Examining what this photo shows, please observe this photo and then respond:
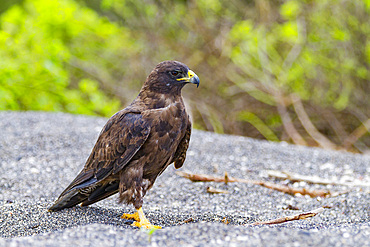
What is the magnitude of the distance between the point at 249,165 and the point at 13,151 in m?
2.59

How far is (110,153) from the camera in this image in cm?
290

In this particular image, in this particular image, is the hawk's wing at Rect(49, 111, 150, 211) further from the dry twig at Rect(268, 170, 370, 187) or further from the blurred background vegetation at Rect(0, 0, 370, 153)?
the blurred background vegetation at Rect(0, 0, 370, 153)

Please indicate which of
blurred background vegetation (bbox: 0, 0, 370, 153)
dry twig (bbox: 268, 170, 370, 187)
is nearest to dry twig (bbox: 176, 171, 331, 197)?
dry twig (bbox: 268, 170, 370, 187)

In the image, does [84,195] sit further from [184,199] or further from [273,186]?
[273,186]

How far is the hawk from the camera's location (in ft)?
9.25

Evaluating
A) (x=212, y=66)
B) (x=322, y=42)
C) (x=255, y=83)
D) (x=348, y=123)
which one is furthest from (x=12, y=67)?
(x=348, y=123)

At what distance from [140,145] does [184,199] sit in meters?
1.18

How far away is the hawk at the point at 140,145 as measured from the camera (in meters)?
2.82

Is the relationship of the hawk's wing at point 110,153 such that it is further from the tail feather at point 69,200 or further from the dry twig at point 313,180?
the dry twig at point 313,180

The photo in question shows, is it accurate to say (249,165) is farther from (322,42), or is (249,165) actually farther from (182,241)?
(322,42)

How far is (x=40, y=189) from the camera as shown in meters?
3.94

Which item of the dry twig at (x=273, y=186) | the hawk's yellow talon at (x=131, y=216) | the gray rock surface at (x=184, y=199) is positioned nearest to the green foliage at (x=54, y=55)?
the gray rock surface at (x=184, y=199)

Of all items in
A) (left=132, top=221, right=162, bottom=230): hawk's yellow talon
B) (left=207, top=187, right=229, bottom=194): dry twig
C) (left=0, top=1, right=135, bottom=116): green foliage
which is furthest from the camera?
(left=0, top=1, right=135, bottom=116): green foliage

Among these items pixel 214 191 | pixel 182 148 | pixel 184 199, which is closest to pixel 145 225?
pixel 182 148
